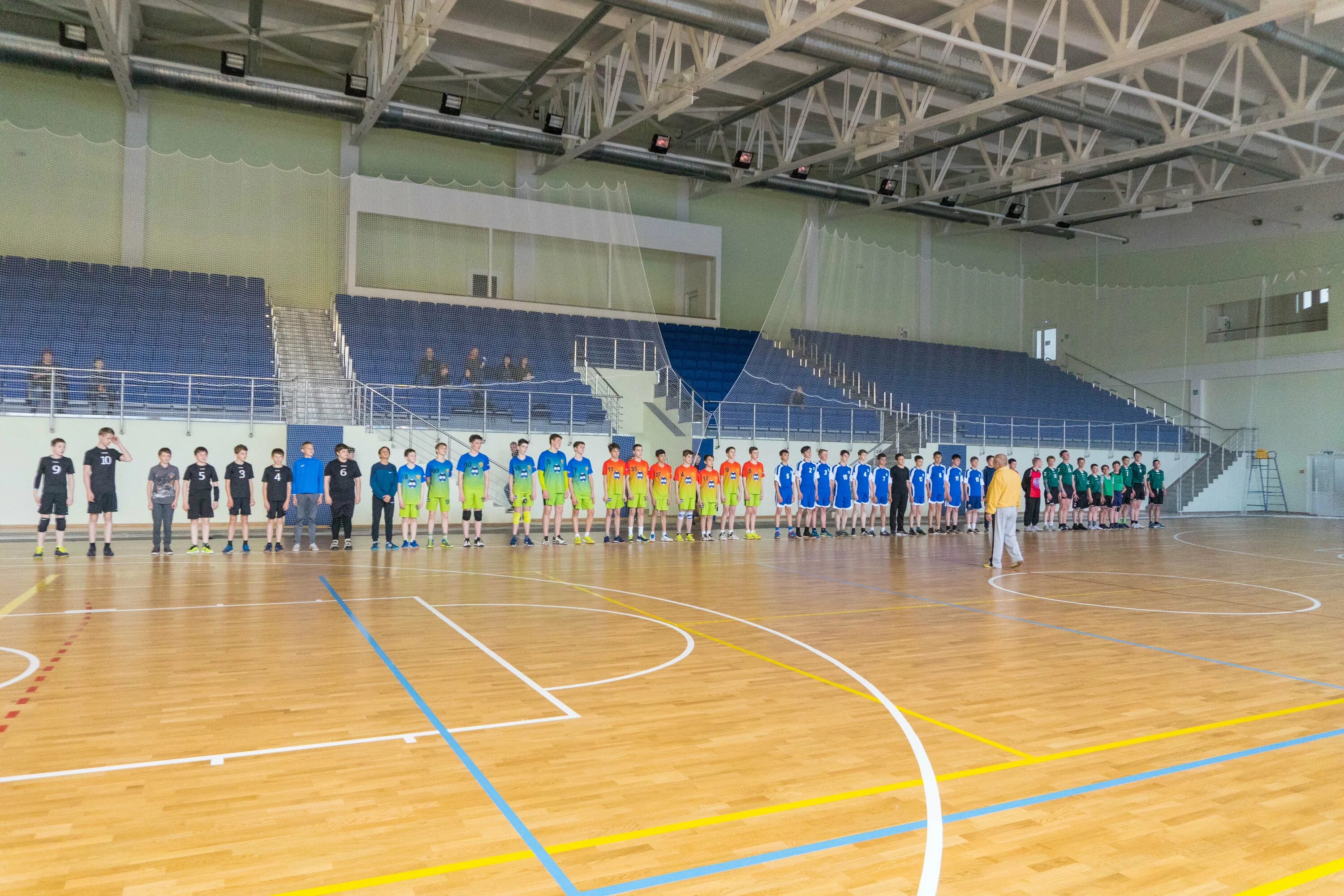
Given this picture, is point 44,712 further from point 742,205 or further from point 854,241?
point 742,205

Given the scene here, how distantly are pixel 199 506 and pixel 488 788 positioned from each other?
1066cm

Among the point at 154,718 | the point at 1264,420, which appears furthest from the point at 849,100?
the point at 154,718

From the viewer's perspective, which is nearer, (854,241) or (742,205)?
(854,241)

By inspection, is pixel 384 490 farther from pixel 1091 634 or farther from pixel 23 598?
pixel 1091 634

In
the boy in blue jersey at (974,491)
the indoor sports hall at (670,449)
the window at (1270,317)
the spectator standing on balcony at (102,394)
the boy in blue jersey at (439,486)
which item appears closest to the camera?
the indoor sports hall at (670,449)

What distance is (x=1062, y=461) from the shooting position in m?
20.2

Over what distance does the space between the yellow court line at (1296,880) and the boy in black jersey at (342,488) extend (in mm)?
12107

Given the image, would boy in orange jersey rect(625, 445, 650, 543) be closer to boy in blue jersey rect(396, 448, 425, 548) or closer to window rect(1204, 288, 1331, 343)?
boy in blue jersey rect(396, 448, 425, 548)

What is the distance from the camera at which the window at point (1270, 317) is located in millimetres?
24516

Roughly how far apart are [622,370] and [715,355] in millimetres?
3766

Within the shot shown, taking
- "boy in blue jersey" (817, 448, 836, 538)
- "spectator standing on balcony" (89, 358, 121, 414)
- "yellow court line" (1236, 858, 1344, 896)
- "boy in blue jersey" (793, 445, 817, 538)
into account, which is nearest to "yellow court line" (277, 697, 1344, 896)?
"yellow court line" (1236, 858, 1344, 896)

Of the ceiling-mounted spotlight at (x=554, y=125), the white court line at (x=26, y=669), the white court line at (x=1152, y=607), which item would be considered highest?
the ceiling-mounted spotlight at (x=554, y=125)

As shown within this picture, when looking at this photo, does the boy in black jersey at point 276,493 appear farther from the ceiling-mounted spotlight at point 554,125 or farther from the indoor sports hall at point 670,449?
the ceiling-mounted spotlight at point 554,125

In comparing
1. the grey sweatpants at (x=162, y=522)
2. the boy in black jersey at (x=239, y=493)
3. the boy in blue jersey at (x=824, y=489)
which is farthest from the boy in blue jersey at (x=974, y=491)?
the grey sweatpants at (x=162, y=522)
